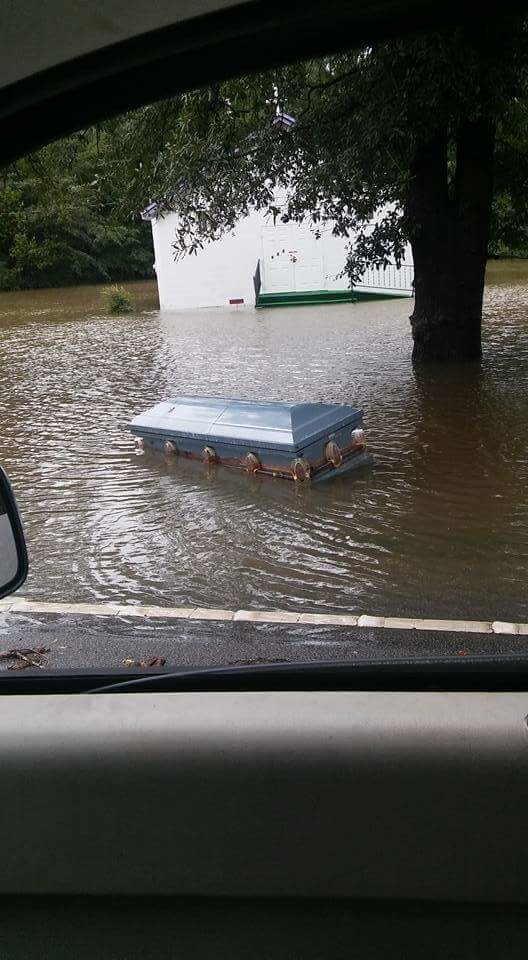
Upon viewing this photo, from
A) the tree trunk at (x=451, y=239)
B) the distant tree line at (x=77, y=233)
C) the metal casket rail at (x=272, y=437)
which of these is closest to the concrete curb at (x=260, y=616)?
the distant tree line at (x=77, y=233)

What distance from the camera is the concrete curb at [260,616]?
5.04m

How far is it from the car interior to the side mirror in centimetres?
27

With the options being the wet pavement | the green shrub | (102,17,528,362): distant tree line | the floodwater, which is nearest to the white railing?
the green shrub

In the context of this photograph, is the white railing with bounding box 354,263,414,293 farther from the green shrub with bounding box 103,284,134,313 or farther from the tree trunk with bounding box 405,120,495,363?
the tree trunk with bounding box 405,120,495,363

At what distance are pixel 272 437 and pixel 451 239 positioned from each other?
6.39 m

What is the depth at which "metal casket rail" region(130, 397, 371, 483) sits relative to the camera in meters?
8.73

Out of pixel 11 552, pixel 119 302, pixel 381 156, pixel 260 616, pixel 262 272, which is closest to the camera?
pixel 11 552

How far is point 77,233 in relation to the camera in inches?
858

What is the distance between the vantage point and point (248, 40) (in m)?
1.55

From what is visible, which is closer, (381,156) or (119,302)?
(381,156)

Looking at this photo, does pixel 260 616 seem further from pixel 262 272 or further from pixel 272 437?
pixel 262 272

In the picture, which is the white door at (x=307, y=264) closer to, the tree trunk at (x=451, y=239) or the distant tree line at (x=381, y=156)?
the distant tree line at (x=381, y=156)

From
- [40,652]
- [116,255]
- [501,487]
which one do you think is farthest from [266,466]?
[116,255]

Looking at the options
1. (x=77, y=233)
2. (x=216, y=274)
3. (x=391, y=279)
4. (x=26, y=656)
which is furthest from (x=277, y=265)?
(x=26, y=656)
